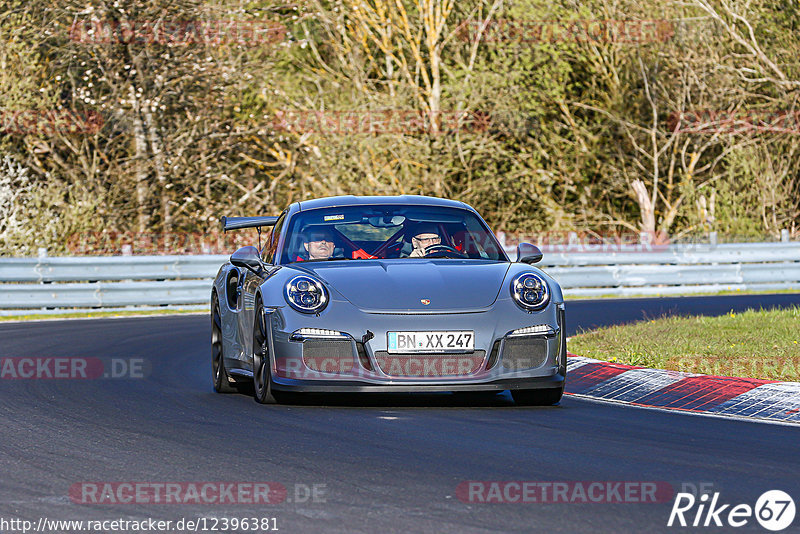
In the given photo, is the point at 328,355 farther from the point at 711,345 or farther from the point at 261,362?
the point at 711,345

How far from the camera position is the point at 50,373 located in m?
12.1

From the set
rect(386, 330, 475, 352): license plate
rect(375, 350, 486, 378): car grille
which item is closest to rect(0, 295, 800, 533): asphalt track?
rect(375, 350, 486, 378): car grille

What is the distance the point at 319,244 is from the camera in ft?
32.9

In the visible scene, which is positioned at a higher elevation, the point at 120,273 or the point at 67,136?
the point at 67,136

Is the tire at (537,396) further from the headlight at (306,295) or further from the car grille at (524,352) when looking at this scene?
the headlight at (306,295)

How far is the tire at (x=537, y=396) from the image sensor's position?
9445 mm

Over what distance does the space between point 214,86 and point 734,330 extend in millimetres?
16495

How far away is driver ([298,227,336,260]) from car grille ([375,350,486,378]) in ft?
4.41

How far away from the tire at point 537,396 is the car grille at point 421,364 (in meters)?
0.82

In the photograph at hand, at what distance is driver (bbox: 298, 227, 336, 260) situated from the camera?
32.7 feet

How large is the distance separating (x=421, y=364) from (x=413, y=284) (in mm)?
551

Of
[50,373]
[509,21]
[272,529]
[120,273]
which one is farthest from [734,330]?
[509,21]

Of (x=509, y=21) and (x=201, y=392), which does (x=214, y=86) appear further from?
(x=201, y=392)

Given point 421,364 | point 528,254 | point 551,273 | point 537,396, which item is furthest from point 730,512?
point 551,273
